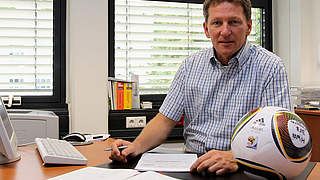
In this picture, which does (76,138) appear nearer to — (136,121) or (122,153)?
(122,153)

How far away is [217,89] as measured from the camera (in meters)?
1.77

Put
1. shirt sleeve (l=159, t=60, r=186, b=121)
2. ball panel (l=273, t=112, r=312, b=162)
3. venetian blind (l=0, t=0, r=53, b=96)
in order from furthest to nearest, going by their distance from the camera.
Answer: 1. venetian blind (l=0, t=0, r=53, b=96)
2. shirt sleeve (l=159, t=60, r=186, b=121)
3. ball panel (l=273, t=112, r=312, b=162)

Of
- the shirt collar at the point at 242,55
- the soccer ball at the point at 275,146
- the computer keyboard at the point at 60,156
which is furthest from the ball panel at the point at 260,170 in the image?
the shirt collar at the point at 242,55

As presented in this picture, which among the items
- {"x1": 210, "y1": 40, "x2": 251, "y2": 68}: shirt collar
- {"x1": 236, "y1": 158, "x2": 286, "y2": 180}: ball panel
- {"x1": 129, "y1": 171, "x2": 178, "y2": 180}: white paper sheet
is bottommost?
{"x1": 129, "y1": 171, "x2": 178, "y2": 180}: white paper sheet

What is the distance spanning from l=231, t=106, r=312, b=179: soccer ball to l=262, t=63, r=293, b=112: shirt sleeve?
587 mm

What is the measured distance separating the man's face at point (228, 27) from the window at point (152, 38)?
5.19 ft

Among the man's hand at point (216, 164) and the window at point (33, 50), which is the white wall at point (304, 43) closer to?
the window at point (33, 50)

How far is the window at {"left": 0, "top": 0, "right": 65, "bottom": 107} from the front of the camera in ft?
9.74

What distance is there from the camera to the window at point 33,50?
297 cm

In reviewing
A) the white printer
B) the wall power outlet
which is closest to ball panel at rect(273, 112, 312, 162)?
the white printer

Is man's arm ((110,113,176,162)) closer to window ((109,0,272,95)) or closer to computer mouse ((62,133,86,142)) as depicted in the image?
computer mouse ((62,133,86,142))

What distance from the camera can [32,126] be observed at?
2.16 metres

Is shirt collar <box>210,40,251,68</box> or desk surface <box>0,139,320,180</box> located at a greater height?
shirt collar <box>210,40,251,68</box>

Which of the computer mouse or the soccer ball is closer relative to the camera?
the soccer ball
